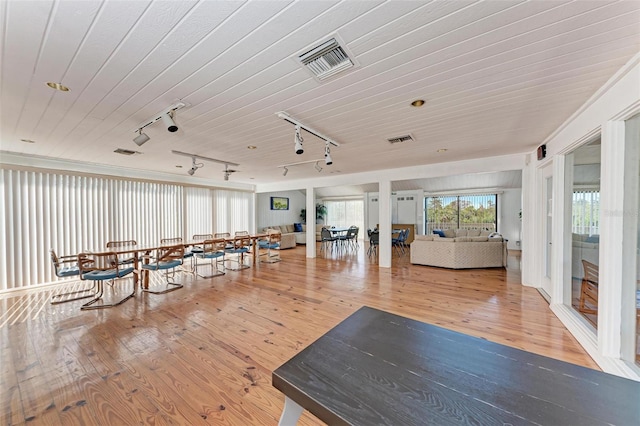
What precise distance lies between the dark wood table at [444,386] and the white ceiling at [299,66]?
173 cm

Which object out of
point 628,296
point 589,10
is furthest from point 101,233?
point 628,296

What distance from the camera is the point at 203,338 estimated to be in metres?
2.54

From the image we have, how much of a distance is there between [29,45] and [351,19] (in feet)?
6.73

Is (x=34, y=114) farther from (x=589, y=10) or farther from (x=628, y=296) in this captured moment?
(x=628, y=296)

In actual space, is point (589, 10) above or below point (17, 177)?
above

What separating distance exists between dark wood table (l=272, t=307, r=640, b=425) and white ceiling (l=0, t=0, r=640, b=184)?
1.73m

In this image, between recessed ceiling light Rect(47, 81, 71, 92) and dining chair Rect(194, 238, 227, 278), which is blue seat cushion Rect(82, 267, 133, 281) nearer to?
dining chair Rect(194, 238, 227, 278)

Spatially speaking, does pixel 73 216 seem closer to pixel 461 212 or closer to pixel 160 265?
pixel 160 265

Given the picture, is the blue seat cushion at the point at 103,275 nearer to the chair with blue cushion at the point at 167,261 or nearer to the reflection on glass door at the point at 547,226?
the chair with blue cushion at the point at 167,261

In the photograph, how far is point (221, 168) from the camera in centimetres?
578


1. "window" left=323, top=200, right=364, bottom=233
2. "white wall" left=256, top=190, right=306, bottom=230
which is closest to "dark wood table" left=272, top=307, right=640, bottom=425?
"white wall" left=256, top=190, right=306, bottom=230

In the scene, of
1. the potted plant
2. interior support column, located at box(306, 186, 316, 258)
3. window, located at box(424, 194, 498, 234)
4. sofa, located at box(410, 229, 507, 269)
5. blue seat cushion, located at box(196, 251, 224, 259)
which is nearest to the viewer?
blue seat cushion, located at box(196, 251, 224, 259)

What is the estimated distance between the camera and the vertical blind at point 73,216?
4207mm

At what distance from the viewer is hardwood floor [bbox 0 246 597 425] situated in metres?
1.66
